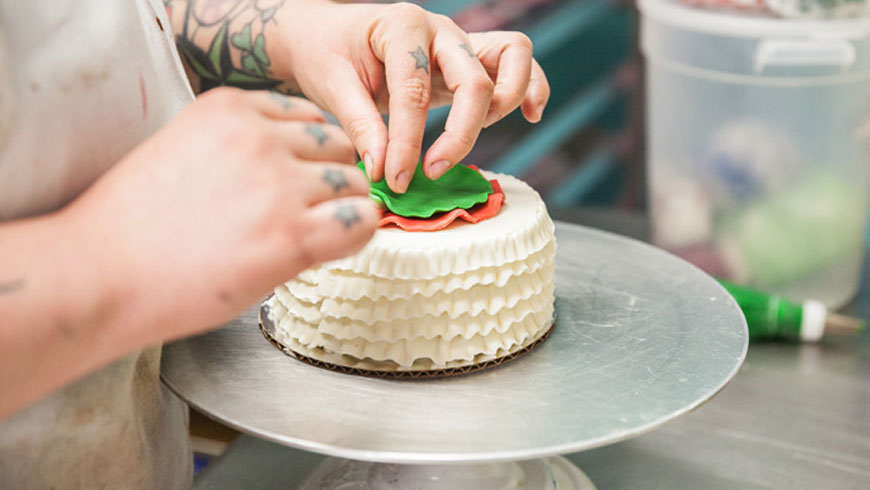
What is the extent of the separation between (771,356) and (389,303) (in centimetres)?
65

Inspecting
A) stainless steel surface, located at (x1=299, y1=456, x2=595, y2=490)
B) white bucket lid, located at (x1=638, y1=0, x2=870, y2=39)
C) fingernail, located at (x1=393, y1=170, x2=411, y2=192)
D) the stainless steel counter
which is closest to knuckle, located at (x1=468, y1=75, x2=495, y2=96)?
fingernail, located at (x1=393, y1=170, x2=411, y2=192)

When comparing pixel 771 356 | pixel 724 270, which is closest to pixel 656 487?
pixel 771 356

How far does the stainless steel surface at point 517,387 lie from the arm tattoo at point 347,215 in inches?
6.9

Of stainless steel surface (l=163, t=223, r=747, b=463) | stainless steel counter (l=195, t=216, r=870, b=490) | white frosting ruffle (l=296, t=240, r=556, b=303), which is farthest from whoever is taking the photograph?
stainless steel counter (l=195, t=216, r=870, b=490)

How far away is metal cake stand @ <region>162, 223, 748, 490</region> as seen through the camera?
2.03 ft

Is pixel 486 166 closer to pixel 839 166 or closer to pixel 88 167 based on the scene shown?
pixel 839 166

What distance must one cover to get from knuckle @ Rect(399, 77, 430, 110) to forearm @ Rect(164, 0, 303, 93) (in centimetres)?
23

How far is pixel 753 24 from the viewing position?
118 centimetres

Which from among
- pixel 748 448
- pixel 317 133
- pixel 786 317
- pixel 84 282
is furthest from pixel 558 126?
pixel 84 282

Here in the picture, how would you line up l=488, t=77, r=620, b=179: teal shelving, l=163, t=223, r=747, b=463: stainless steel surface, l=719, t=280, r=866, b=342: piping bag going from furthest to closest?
l=488, t=77, r=620, b=179: teal shelving
l=719, t=280, r=866, b=342: piping bag
l=163, t=223, r=747, b=463: stainless steel surface

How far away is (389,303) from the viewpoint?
0.73 metres

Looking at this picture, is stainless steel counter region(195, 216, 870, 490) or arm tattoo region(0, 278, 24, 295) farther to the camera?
stainless steel counter region(195, 216, 870, 490)

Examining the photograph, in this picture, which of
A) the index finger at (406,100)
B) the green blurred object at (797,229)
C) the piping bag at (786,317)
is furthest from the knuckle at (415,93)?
the green blurred object at (797,229)

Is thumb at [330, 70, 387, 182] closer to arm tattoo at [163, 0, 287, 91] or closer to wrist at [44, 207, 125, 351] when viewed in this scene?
arm tattoo at [163, 0, 287, 91]
